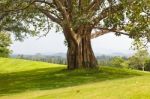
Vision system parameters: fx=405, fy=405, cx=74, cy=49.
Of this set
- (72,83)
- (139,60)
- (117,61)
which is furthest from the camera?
(117,61)

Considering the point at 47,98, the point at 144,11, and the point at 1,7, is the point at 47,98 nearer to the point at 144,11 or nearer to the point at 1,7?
the point at 1,7

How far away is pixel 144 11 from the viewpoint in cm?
3003

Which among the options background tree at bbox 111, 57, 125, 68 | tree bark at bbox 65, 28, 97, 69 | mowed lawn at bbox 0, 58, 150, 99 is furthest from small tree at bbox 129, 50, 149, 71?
tree bark at bbox 65, 28, 97, 69

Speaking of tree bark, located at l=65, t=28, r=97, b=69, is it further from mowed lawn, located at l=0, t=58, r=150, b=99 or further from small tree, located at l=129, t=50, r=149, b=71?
small tree, located at l=129, t=50, r=149, b=71

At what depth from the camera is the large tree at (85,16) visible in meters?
28.1

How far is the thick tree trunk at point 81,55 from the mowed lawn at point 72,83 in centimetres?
93

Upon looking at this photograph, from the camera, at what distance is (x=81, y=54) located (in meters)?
31.4

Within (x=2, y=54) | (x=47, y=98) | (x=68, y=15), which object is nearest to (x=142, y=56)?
(x=2, y=54)

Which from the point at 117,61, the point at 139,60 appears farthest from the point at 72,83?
the point at 117,61

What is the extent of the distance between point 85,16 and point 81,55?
20.3 ft

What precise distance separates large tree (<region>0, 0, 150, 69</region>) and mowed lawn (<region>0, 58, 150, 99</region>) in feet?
6.56

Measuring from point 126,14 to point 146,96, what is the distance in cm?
1832

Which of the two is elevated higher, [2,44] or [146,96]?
[2,44]

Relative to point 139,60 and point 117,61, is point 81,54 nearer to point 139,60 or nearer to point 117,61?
point 139,60
